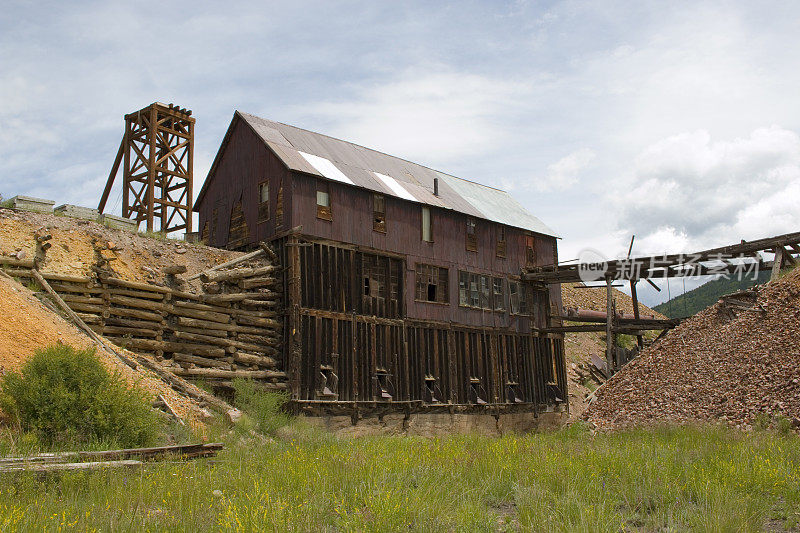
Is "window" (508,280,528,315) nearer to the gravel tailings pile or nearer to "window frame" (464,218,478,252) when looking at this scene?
"window frame" (464,218,478,252)

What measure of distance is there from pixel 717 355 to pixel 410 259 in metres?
12.7

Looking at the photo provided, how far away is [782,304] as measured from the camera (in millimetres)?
18312

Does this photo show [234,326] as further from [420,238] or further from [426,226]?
[426,226]

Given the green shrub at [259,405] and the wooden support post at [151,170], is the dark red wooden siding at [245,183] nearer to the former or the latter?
the wooden support post at [151,170]

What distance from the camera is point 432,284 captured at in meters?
28.2

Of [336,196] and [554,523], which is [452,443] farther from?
[336,196]

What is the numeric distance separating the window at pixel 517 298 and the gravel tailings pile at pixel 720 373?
38.0 ft

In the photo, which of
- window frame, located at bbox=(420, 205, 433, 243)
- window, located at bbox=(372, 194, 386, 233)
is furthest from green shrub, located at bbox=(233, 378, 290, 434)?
window frame, located at bbox=(420, 205, 433, 243)

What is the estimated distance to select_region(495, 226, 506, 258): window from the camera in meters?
31.6

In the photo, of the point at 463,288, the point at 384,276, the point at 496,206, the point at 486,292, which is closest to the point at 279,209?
the point at 384,276

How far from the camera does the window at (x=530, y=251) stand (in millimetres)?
33094

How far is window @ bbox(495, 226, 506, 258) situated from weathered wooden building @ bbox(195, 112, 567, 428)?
76mm

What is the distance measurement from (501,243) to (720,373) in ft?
50.6

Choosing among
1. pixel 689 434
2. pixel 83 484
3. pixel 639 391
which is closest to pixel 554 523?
pixel 83 484
